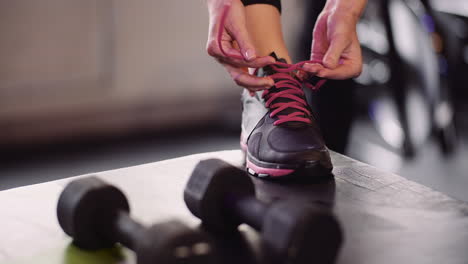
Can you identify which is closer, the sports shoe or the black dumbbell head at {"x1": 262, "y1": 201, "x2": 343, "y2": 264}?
the black dumbbell head at {"x1": 262, "y1": 201, "x2": 343, "y2": 264}

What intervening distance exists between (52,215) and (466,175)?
1626 millimetres

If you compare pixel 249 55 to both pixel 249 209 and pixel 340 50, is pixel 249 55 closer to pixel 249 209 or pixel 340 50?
pixel 340 50

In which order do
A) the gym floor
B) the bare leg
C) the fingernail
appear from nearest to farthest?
1. the fingernail
2. the bare leg
3. the gym floor

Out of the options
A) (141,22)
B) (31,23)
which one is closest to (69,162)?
(31,23)

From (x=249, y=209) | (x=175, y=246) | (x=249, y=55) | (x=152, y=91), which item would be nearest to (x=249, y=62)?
(x=249, y=55)

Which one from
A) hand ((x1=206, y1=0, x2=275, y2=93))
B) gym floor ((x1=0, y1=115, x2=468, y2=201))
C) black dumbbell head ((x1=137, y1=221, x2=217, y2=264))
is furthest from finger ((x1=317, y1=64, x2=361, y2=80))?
gym floor ((x1=0, y1=115, x2=468, y2=201))

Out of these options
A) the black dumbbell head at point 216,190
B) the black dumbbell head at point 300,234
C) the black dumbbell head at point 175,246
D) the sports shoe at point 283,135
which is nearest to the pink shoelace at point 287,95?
the sports shoe at point 283,135

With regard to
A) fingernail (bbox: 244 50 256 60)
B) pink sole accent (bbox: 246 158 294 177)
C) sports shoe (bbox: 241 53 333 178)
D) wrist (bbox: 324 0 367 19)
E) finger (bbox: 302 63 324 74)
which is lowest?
pink sole accent (bbox: 246 158 294 177)

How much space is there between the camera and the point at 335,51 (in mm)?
1157

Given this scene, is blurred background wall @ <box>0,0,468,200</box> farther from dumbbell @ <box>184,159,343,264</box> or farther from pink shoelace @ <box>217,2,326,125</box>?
dumbbell @ <box>184,159,343,264</box>

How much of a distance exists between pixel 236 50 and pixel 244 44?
0.10 ft

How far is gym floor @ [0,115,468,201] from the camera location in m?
2.02

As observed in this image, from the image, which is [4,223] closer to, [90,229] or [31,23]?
[90,229]

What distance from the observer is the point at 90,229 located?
32.7 inches
